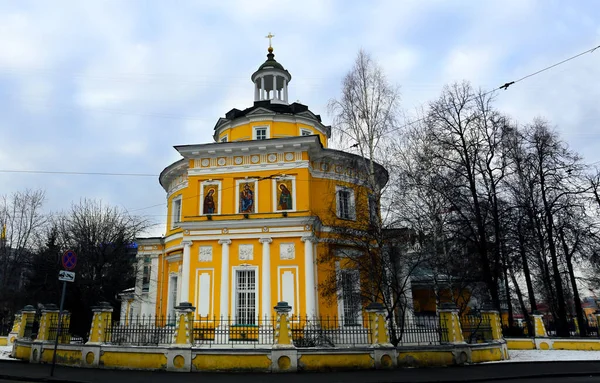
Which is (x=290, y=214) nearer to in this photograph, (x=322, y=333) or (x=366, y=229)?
(x=366, y=229)

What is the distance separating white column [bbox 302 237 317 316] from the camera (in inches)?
813

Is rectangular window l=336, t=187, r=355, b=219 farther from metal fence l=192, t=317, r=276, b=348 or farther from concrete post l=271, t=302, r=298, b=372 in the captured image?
concrete post l=271, t=302, r=298, b=372

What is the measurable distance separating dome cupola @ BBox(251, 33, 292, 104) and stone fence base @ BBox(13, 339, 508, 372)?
1994cm

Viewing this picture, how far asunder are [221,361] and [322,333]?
3.74 meters

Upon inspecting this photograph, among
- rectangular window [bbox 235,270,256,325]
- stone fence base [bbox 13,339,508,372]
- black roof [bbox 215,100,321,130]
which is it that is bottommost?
stone fence base [bbox 13,339,508,372]

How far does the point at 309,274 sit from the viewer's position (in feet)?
69.7

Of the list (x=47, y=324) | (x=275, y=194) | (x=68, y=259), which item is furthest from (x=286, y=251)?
(x=68, y=259)

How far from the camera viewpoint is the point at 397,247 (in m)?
16.2

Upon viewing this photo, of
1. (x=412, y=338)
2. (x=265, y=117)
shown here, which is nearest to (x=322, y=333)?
(x=412, y=338)

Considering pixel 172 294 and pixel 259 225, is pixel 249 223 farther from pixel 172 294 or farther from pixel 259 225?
pixel 172 294

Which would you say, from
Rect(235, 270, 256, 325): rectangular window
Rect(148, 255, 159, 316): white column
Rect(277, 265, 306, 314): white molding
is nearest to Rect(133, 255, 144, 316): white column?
Rect(148, 255, 159, 316): white column

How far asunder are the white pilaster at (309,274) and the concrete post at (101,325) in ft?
29.6

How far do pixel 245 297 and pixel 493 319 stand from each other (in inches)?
453

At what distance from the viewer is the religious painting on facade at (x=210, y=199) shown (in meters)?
23.4
